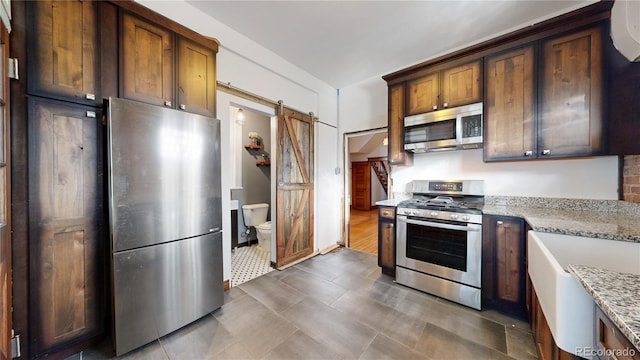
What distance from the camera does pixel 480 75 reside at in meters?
2.24

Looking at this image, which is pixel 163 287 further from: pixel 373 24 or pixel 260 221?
pixel 373 24

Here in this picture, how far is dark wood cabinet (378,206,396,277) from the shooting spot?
2582mm

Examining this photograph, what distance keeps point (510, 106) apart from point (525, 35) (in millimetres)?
646

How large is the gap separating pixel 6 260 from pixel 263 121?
11.6 ft

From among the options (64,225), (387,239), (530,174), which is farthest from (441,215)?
(64,225)

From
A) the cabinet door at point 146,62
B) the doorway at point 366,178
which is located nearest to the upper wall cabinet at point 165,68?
the cabinet door at point 146,62

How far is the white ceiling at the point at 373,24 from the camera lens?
80.2 inches

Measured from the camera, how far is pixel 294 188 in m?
3.13

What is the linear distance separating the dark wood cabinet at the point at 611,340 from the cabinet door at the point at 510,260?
53.7 inches

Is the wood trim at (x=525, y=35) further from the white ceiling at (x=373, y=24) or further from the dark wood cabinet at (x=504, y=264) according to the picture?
the dark wood cabinet at (x=504, y=264)

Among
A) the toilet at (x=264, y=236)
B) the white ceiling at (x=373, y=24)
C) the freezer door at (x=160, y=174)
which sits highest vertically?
the white ceiling at (x=373, y=24)

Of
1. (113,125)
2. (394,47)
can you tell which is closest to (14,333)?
(113,125)

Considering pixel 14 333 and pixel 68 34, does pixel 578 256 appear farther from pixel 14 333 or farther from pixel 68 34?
pixel 68 34

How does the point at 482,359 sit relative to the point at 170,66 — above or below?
below
